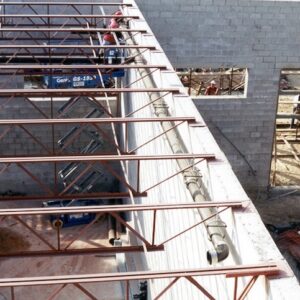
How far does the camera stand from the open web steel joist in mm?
7258

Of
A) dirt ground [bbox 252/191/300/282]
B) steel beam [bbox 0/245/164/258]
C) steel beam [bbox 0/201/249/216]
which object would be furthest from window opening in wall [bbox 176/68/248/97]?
steel beam [bbox 0/201/249/216]

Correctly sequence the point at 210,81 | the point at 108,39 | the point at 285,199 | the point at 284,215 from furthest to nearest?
the point at 210,81 < the point at 285,199 < the point at 284,215 < the point at 108,39

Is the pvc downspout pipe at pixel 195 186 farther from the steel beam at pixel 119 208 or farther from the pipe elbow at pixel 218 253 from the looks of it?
the steel beam at pixel 119 208

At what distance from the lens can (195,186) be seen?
28.2 ft

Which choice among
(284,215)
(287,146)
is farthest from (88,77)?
(287,146)

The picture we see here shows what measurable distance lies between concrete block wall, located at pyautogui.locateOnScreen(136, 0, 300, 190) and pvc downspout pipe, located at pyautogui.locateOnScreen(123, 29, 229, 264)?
4.92 metres

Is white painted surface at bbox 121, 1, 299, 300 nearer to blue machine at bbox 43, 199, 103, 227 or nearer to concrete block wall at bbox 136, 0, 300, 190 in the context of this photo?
concrete block wall at bbox 136, 0, 300, 190

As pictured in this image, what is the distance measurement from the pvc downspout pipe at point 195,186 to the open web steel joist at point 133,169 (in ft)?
0.06

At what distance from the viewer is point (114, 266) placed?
52.9ft

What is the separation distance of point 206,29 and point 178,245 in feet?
31.1

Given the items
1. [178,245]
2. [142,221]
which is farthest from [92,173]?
[178,245]

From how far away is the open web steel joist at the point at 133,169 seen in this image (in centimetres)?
726

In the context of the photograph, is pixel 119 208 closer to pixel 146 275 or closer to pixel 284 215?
pixel 146 275

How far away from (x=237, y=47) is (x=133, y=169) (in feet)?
17.8
